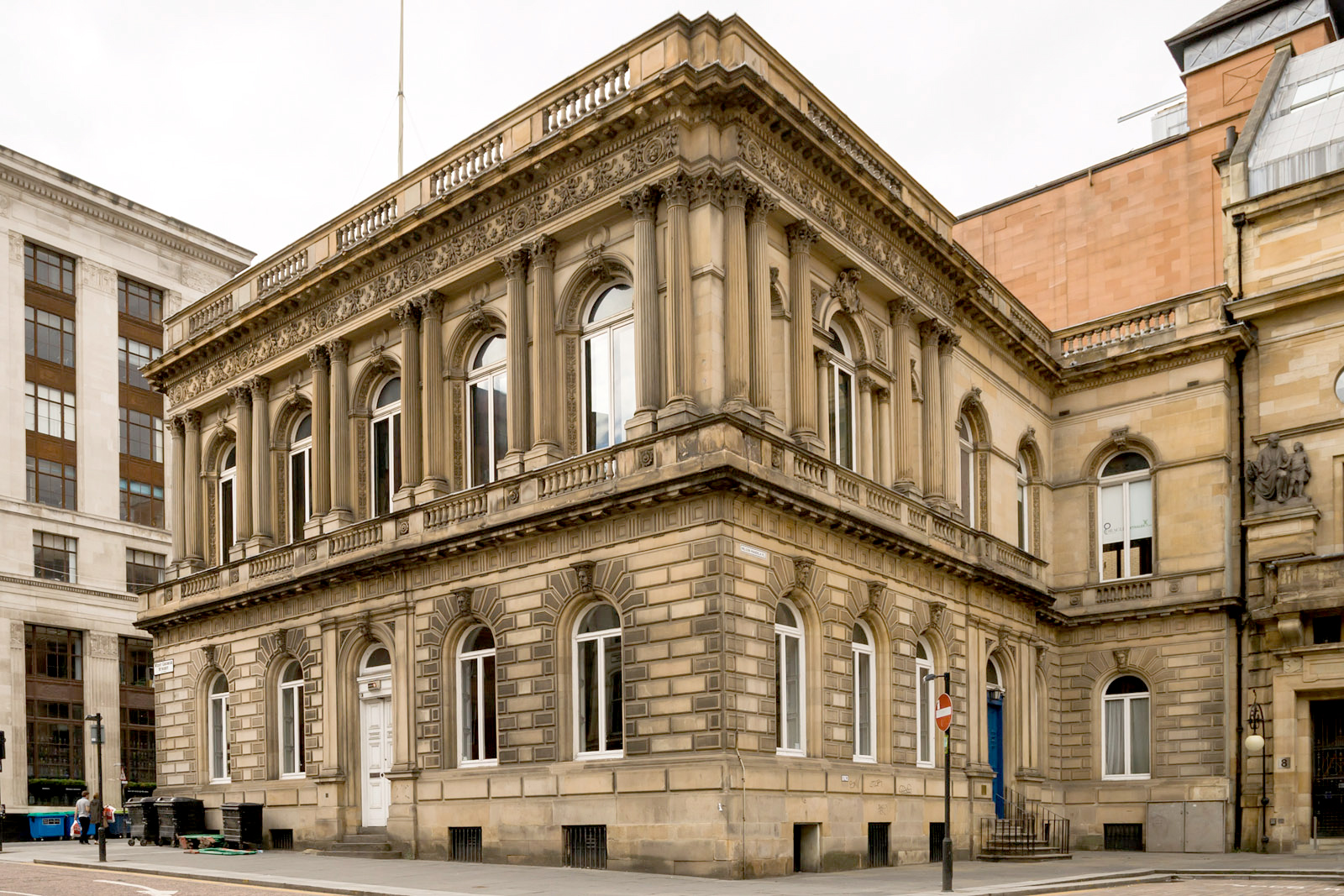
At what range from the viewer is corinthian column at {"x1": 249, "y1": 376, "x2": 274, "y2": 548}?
34406 mm

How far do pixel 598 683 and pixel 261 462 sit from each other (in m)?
14.4

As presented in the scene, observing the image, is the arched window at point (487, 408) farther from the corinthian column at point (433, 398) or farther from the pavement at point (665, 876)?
the pavement at point (665, 876)

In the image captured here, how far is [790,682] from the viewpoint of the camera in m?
24.8

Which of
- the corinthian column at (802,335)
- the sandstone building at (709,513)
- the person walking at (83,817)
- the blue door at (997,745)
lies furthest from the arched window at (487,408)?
the person walking at (83,817)

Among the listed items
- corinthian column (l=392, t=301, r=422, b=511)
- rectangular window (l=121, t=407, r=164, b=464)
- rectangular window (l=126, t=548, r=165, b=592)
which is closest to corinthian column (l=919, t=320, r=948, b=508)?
corinthian column (l=392, t=301, r=422, b=511)

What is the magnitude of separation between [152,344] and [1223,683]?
49.2 metres

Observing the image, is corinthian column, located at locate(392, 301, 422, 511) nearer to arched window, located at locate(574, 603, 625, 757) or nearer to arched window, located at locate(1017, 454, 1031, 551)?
arched window, located at locate(574, 603, 625, 757)

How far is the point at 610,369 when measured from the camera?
26.5 meters

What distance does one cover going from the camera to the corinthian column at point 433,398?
94.9 feet

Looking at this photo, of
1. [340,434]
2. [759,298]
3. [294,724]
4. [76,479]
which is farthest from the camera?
[76,479]

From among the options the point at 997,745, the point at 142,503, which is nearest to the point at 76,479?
the point at 142,503

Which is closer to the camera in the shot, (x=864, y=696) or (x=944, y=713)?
(x=944, y=713)

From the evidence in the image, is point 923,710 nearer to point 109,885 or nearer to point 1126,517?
point 1126,517

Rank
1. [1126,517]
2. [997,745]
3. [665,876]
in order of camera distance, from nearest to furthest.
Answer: [665,876], [997,745], [1126,517]
